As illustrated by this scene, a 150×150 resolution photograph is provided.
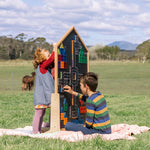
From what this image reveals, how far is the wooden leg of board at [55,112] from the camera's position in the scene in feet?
19.4

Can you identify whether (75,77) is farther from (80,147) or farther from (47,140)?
(80,147)

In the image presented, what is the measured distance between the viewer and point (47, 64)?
238 inches

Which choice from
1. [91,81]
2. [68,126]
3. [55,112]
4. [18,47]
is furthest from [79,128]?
[18,47]

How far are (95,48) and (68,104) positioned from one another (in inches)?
3727

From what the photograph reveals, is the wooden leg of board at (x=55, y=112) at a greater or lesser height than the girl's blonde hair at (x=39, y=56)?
lesser

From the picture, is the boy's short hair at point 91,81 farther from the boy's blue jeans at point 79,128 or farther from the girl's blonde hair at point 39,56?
the girl's blonde hair at point 39,56

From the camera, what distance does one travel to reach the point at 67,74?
21.1 feet

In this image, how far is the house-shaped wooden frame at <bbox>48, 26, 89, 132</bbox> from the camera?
6.00 metres

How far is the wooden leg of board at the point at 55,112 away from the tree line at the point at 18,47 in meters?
74.3

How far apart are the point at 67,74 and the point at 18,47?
79367 mm

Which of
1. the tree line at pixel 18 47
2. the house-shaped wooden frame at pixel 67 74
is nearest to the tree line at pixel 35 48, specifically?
the tree line at pixel 18 47

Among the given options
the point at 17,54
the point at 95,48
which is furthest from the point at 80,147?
the point at 95,48

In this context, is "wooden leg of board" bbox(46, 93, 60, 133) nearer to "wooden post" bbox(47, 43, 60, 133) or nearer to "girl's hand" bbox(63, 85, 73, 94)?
"wooden post" bbox(47, 43, 60, 133)

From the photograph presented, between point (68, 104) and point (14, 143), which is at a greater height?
point (68, 104)
